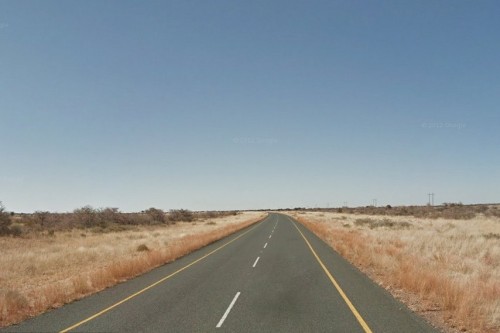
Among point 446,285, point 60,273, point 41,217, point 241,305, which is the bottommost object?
point 60,273

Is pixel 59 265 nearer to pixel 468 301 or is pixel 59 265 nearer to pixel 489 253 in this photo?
pixel 468 301

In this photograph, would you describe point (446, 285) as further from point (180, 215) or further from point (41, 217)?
point (180, 215)

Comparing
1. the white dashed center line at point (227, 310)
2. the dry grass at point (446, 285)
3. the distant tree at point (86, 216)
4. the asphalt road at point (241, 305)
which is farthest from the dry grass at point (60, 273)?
the distant tree at point (86, 216)

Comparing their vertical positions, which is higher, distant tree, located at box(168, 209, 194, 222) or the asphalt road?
the asphalt road

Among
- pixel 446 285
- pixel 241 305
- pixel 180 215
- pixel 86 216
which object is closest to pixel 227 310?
pixel 241 305

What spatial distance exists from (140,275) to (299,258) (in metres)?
8.07

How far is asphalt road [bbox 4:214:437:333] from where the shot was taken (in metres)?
8.66

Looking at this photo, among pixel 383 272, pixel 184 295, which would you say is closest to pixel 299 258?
pixel 383 272

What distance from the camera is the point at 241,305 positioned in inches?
419

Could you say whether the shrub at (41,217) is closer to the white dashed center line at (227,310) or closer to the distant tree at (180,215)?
the distant tree at (180,215)

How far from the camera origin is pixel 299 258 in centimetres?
2091

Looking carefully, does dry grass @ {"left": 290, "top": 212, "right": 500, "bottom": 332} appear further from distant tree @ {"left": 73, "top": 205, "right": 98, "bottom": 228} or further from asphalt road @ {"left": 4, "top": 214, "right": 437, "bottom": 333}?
distant tree @ {"left": 73, "top": 205, "right": 98, "bottom": 228}

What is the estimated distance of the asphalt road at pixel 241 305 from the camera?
28.4 feet

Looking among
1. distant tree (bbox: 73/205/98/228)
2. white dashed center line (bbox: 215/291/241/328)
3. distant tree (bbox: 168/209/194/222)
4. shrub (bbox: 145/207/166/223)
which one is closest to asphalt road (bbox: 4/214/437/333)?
white dashed center line (bbox: 215/291/241/328)
